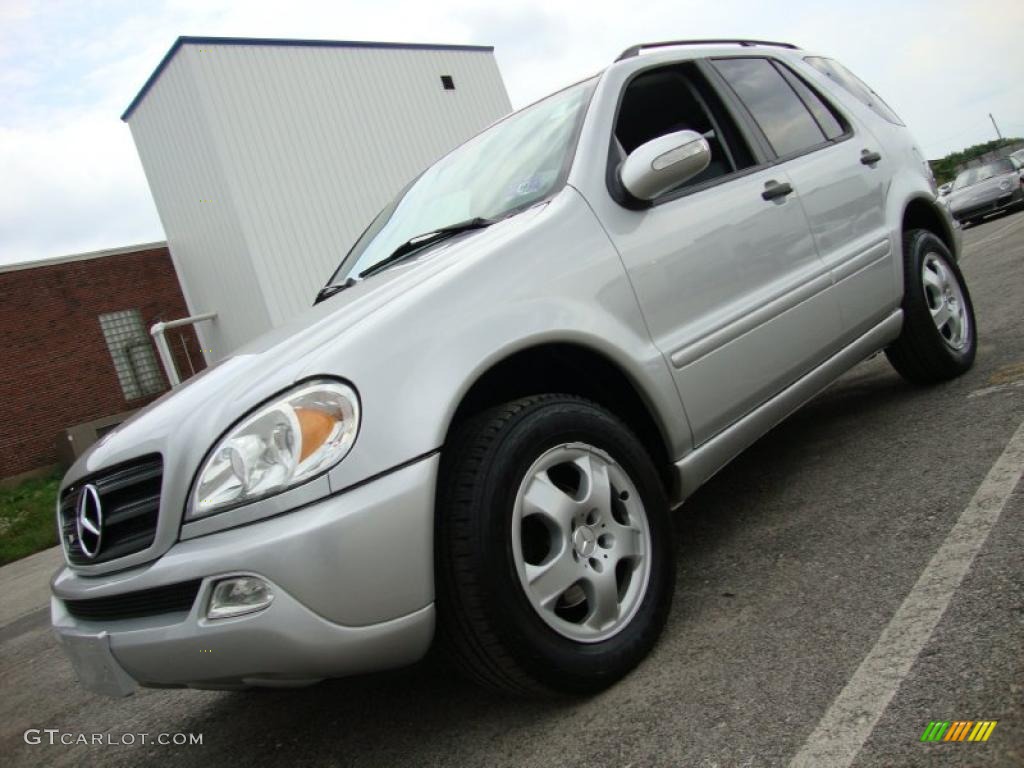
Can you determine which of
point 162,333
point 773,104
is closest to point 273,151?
point 162,333

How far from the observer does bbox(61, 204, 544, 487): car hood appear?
1939 millimetres

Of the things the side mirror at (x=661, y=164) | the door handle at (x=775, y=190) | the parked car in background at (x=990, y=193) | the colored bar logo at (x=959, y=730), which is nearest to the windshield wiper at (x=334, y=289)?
the side mirror at (x=661, y=164)

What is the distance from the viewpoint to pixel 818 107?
3.74m

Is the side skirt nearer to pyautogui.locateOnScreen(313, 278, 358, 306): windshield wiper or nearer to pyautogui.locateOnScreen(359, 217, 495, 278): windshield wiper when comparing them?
pyautogui.locateOnScreen(359, 217, 495, 278): windshield wiper

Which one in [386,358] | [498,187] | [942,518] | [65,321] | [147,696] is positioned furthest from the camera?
[65,321]

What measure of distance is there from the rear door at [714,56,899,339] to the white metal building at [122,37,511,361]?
477 inches

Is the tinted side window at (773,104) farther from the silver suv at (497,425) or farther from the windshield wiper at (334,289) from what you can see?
the windshield wiper at (334,289)

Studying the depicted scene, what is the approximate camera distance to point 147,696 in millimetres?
3334

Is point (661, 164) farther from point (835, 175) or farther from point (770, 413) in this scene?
point (835, 175)

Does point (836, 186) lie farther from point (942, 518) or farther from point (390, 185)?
point (390, 185)

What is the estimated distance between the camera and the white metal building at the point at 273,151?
16.5 meters

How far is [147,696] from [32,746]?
0.41 meters

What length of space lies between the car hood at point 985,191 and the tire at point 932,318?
603 inches

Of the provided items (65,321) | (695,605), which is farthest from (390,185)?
(695,605)
